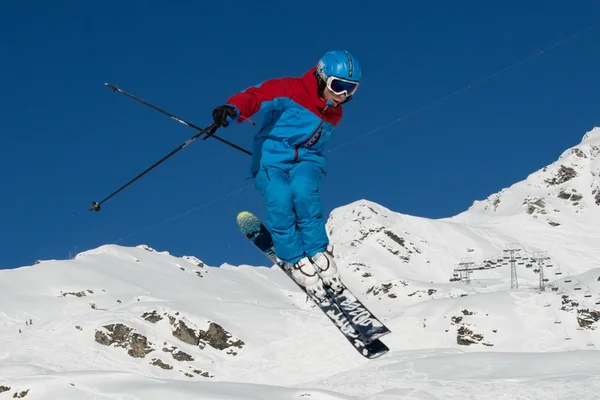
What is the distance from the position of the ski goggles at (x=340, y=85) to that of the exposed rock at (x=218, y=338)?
174ft

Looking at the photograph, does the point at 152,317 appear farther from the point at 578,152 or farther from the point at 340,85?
the point at 578,152

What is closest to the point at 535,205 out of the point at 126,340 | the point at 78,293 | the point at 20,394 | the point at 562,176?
the point at 562,176

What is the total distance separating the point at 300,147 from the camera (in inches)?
298

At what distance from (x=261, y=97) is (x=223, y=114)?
620 mm

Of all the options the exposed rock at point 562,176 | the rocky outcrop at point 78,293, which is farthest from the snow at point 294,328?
the exposed rock at point 562,176

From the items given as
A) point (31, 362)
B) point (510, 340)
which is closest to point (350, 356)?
point (510, 340)

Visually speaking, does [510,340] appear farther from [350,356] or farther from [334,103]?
[334,103]

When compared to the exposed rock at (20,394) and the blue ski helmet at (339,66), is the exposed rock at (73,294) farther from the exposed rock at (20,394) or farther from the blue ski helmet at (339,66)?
the blue ski helmet at (339,66)

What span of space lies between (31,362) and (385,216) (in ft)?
375

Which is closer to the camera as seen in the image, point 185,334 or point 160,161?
point 160,161

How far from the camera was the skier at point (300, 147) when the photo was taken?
736 cm

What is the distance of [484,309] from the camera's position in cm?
6156

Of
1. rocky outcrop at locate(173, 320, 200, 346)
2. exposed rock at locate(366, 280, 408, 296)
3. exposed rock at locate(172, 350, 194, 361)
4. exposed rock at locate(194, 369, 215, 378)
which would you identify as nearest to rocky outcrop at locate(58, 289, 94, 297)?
rocky outcrop at locate(173, 320, 200, 346)

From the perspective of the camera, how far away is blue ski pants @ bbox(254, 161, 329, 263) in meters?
7.43
